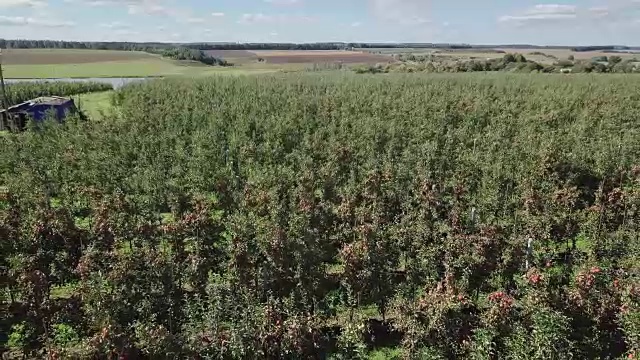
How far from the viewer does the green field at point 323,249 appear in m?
7.82

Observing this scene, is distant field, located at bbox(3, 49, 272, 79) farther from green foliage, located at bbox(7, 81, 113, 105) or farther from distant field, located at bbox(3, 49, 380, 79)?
green foliage, located at bbox(7, 81, 113, 105)

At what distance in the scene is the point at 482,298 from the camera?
33.8 feet

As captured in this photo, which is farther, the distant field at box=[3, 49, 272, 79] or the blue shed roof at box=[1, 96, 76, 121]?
the distant field at box=[3, 49, 272, 79]

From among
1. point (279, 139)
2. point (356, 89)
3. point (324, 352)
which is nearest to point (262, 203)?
point (324, 352)

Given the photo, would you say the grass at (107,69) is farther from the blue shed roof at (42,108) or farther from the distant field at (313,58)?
the blue shed roof at (42,108)

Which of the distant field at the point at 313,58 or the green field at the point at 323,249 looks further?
the distant field at the point at 313,58

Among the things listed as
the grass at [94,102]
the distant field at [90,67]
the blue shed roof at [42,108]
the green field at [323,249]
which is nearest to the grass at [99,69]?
the distant field at [90,67]

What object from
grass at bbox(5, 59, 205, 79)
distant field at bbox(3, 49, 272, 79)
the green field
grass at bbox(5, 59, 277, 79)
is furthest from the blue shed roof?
grass at bbox(5, 59, 205, 79)

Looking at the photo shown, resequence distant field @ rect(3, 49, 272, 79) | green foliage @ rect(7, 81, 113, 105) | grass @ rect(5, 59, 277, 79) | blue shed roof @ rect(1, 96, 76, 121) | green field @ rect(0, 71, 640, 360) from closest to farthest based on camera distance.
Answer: green field @ rect(0, 71, 640, 360) < blue shed roof @ rect(1, 96, 76, 121) < green foliage @ rect(7, 81, 113, 105) < grass @ rect(5, 59, 277, 79) < distant field @ rect(3, 49, 272, 79)

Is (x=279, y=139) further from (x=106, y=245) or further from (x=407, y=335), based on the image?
(x=407, y=335)

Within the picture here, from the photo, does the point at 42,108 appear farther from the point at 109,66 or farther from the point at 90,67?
the point at 90,67

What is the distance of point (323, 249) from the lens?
11547 mm

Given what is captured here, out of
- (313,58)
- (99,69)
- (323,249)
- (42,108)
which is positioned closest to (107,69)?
(99,69)

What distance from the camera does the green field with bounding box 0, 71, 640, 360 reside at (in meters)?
7.82
